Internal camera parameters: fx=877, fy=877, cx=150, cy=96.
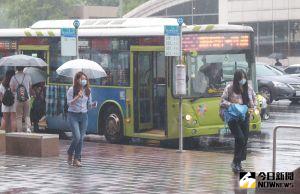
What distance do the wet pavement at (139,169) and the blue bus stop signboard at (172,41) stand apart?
6.67 ft

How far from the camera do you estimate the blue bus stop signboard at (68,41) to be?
64.0 ft

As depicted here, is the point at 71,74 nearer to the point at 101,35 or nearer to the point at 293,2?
the point at 101,35

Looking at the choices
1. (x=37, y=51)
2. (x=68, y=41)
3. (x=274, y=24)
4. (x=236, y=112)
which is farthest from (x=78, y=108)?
(x=274, y=24)

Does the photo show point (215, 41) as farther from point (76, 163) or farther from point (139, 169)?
point (76, 163)

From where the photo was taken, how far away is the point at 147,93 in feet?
65.3

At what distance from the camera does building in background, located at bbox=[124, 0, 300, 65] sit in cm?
6706

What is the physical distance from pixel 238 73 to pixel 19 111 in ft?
22.6

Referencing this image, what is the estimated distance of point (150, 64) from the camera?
19766mm

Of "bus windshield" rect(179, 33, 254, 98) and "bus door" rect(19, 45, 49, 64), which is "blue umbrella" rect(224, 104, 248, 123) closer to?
"bus windshield" rect(179, 33, 254, 98)

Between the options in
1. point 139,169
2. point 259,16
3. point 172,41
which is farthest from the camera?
point 259,16

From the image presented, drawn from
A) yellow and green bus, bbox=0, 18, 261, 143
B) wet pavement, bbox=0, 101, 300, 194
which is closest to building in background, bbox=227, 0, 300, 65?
yellow and green bus, bbox=0, 18, 261, 143

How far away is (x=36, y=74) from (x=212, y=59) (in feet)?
16.1

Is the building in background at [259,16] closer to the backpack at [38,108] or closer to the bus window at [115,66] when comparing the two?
the backpack at [38,108]

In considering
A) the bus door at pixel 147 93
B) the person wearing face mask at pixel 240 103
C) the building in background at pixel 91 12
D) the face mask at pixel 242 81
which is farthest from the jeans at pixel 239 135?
the building in background at pixel 91 12
